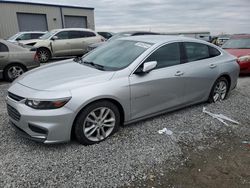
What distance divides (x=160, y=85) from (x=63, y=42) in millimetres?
9454

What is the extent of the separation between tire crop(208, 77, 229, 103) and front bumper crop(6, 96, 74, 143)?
332 cm

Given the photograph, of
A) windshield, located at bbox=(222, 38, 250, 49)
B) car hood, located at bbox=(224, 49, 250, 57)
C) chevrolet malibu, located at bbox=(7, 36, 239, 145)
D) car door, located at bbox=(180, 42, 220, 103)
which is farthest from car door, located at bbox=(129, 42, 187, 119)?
windshield, located at bbox=(222, 38, 250, 49)

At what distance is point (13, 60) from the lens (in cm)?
733

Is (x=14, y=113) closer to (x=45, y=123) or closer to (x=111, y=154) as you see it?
(x=45, y=123)

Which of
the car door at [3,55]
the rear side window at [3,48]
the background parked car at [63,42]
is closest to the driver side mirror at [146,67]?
the car door at [3,55]

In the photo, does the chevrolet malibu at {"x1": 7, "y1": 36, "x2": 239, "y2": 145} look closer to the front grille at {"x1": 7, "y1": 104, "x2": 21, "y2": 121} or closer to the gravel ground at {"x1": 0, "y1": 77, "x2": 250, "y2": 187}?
the front grille at {"x1": 7, "y1": 104, "x2": 21, "y2": 121}

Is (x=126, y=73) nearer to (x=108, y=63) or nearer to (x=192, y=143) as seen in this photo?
(x=108, y=63)

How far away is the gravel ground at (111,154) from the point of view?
9.15ft

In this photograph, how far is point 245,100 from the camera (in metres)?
5.70

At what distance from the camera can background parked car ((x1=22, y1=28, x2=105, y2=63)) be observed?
11.7 meters

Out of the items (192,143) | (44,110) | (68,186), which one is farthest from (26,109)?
(192,143)

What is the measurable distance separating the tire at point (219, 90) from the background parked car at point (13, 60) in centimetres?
557

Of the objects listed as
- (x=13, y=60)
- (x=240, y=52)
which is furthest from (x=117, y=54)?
(x=240, y=52)

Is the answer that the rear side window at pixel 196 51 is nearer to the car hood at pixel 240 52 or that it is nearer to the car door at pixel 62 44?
the car hood at pixel 240 52
